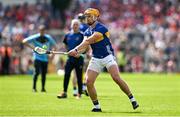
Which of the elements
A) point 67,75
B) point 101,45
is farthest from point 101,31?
point 67,75

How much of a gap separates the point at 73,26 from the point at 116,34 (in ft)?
85.5

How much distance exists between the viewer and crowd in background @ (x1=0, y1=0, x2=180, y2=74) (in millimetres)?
47844

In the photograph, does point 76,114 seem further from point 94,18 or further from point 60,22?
point 60,22

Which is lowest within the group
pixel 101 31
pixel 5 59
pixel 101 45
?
pixel 5 59

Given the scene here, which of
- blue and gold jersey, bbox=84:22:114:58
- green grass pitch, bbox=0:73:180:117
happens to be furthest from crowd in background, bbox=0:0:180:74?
blue and gold jersey, bbox=84:22:114:58

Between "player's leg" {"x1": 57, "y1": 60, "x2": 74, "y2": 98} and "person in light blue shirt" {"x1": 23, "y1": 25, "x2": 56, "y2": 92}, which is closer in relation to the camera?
"player's leg" {"x1": 57, "y1": 60, "x2": 74, "y2": 98}

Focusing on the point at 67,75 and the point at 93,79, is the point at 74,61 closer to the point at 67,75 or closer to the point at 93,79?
the point at 67,75

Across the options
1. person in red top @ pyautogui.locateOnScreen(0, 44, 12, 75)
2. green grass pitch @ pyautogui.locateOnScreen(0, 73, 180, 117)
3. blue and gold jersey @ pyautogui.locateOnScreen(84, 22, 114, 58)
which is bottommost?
person in red top @ pyautogui.locateOnScreen(0, 44, 12, 75)

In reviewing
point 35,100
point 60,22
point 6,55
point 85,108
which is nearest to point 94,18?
point 85,108

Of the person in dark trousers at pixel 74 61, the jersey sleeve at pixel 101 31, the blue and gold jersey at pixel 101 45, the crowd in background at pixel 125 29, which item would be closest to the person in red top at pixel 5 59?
the crowd in background at pixel 125 29

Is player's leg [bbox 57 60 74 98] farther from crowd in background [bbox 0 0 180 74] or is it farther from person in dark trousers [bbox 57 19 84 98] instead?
crowd in background [bbox 0 0 180 74]

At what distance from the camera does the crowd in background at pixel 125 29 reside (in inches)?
1884

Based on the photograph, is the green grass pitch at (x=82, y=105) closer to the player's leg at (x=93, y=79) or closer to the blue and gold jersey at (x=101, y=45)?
the player's leg at (x=93, y=79)

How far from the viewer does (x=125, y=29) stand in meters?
50.7
